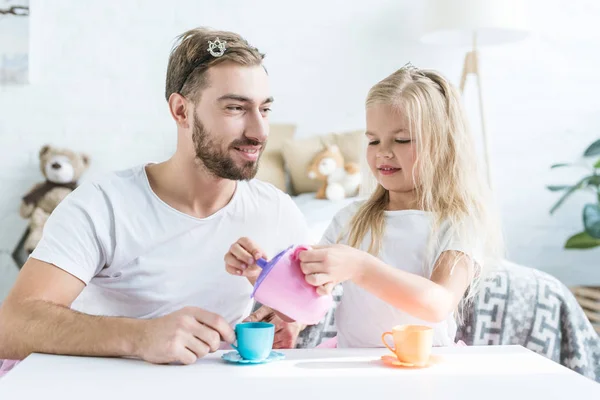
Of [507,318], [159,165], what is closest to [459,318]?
[507,318]

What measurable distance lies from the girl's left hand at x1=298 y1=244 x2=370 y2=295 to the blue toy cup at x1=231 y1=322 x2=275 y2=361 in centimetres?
11

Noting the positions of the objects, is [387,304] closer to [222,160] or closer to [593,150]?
[222,160]

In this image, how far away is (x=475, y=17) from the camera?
3.58 m

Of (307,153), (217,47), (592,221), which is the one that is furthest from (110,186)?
(592,221)

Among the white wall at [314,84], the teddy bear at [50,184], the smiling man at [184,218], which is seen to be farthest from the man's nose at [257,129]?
the white wall at [314,84]

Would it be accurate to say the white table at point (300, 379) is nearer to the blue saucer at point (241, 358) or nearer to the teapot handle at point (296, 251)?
the blue saucer at point (241, 358)

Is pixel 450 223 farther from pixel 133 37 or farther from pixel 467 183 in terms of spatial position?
pixel 133 37

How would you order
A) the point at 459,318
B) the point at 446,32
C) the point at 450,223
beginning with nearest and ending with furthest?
the point at 450,223 < the point at 459,318 < the point at 446,32

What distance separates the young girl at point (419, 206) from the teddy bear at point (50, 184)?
2608mm

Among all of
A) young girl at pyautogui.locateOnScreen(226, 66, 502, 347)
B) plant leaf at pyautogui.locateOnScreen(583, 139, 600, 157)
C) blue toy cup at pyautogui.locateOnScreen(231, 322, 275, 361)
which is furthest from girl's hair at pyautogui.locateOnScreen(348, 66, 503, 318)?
plant leaf at pyautogui.locateOnScreen(583, 139, 600, 157)

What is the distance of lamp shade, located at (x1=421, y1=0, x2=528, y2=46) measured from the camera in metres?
3.58

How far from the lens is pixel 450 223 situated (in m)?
1.43

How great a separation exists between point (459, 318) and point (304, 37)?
276 cm

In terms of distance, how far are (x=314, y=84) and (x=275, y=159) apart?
27.4 inches
